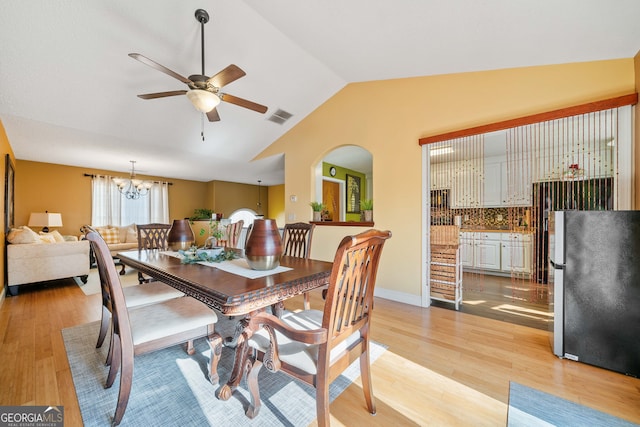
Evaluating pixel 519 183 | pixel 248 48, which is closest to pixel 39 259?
pixel 248 48

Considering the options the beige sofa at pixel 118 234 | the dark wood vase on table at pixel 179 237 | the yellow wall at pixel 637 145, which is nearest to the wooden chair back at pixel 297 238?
the dark wood vase on table at pixel 179 237

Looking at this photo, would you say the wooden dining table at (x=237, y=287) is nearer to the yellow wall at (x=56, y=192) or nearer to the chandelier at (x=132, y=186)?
the chandelier at (x=132, y=186)

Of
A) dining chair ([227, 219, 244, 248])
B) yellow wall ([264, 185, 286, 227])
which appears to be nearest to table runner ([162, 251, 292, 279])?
dining chair ([227, 219, 244, 248])

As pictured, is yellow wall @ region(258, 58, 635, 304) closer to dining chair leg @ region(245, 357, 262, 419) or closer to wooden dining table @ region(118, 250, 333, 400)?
wooden dining table @ region(118, 250, 333, 400)

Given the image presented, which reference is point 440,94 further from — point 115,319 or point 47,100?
point 47,100

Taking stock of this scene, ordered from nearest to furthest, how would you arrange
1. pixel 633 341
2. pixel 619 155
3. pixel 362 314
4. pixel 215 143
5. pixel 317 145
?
pixel 362 314 < pixel 633 341 < pixel 619 155 < pixel 317 145 < pixel 215 143

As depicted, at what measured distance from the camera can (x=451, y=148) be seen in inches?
115

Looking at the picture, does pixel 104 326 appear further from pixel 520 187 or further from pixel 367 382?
pixel 520 187

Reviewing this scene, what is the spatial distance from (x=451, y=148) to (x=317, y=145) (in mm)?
2052

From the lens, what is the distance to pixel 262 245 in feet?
5.03

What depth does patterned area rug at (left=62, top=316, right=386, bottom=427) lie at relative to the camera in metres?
1.31

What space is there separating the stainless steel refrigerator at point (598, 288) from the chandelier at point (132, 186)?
7570mm

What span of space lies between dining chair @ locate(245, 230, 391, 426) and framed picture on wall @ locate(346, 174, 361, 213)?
497 centimetres

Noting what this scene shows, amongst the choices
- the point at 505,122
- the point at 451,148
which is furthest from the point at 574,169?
the point at 451,148
